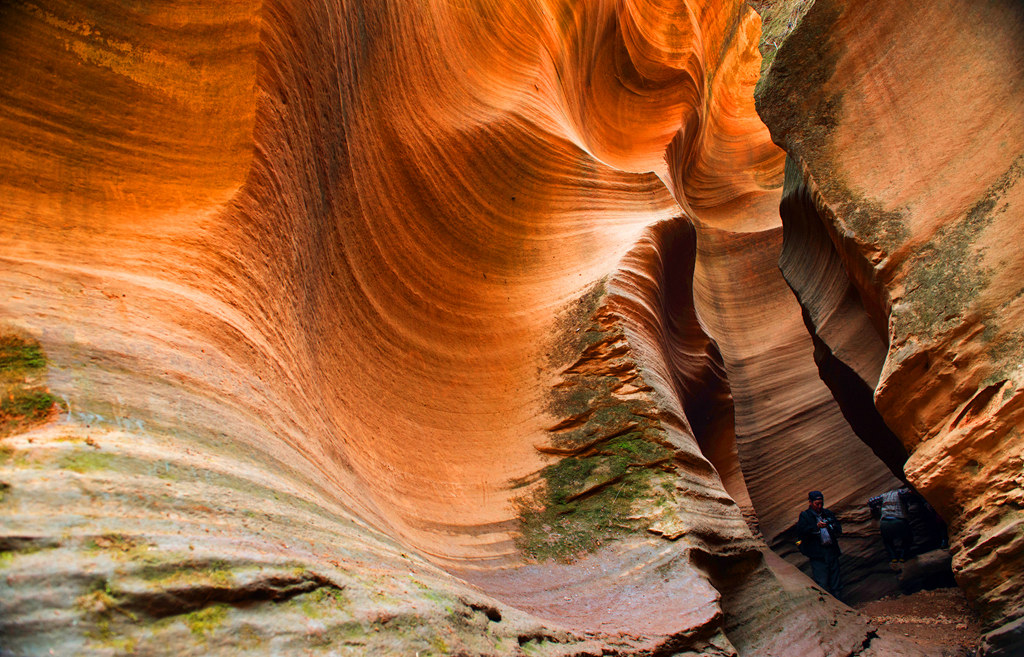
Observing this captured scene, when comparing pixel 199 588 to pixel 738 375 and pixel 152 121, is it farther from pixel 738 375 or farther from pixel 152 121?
pixel 738 375

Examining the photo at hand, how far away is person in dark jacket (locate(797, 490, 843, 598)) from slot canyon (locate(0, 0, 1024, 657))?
26.8 inches

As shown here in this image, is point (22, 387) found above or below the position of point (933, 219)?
below

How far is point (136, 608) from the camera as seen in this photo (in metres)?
1.54

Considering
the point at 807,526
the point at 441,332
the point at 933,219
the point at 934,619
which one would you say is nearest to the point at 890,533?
the point at 807,526

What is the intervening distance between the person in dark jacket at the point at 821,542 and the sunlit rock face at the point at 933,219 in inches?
72.7

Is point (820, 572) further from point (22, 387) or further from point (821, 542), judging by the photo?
point (22, 387)

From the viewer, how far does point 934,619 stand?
6109 mm

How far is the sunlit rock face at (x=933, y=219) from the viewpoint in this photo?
13.6 feet

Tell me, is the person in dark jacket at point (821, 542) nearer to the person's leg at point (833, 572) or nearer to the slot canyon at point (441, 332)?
the person's leg at point (833, 572)

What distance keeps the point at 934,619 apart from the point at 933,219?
12.3 feet

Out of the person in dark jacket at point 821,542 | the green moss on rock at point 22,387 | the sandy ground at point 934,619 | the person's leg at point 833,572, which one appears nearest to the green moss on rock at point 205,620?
the green moss on rock at point 22,387

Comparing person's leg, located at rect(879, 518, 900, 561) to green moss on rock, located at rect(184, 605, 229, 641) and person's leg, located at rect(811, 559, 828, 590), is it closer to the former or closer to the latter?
person's leg, located at rect(811, 559, 828, 590)

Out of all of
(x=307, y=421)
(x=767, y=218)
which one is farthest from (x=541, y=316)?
(x=767, y=218)

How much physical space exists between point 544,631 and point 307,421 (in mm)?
1456
